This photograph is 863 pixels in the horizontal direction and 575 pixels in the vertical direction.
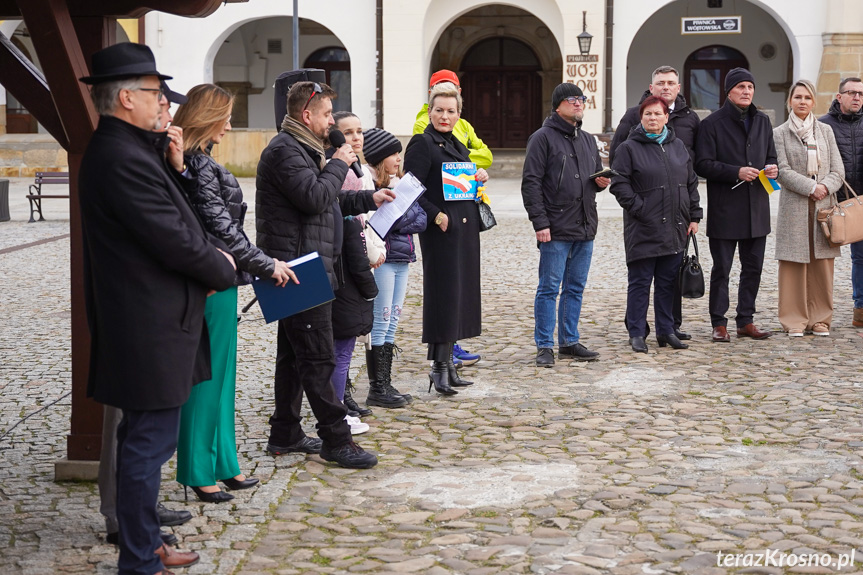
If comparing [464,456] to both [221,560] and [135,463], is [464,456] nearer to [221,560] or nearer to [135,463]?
[221,560]

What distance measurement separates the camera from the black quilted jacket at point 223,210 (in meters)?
4.47

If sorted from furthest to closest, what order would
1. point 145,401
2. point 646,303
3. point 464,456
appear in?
point 646,303
point 464,456
point 145,401

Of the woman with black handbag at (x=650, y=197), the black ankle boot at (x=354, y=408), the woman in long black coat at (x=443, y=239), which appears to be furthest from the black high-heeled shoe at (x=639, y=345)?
the black ankle boot at (x=354, y=408)

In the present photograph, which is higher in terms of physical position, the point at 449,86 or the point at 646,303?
the point at 449,86

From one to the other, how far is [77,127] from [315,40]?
1054 inches

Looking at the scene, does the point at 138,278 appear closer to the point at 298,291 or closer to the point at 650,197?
the point at 298,291

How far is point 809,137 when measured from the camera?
8.29m

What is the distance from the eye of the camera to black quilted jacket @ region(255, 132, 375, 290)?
16.2ft

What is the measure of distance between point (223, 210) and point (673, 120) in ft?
15.7

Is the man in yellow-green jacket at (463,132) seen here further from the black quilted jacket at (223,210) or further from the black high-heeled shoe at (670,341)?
the black quilted jacket at (223,210)

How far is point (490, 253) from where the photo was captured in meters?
13.8

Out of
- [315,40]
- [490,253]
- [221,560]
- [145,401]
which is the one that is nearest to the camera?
[145,401]

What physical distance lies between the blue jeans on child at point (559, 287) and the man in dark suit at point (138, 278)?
157 inches

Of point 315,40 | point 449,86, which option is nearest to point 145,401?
point 449,86
